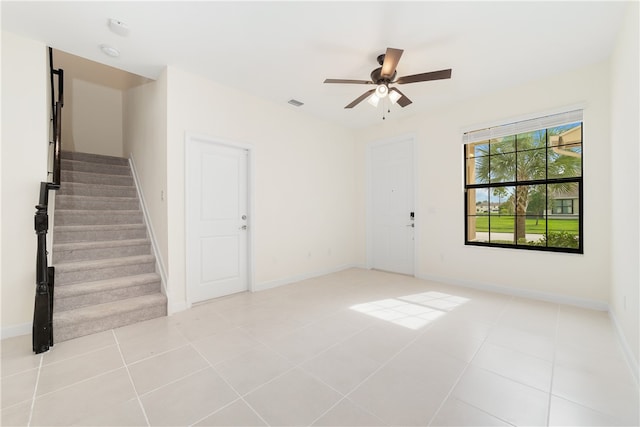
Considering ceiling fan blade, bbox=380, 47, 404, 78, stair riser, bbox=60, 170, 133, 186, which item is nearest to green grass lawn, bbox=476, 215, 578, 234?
ceiling fan blade, bbox=380, 47, 404, 78

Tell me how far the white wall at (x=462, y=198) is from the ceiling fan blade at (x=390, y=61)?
202 centimetres

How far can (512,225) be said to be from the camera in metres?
4.30

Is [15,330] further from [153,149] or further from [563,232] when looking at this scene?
[563,232]

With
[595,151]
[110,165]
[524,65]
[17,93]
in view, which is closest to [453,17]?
[524,65]

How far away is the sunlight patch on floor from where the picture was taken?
2.90 m

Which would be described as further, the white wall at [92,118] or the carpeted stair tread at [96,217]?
the white wall at [92,118]

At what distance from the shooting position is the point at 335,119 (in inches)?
198

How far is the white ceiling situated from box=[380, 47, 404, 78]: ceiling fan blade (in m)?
0.26

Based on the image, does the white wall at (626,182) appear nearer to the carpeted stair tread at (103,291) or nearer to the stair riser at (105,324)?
the stair riser at (105,324)

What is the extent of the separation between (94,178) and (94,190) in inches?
10.9

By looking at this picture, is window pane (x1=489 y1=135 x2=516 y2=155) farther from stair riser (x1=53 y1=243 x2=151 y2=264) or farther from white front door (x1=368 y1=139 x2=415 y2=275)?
stair riser (x1=53 y1=243 x2=151 y2=264)

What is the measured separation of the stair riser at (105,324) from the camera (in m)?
2.46

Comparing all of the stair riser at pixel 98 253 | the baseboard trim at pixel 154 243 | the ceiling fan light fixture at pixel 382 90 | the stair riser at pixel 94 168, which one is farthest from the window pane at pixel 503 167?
the stair riser at pixel 94 168

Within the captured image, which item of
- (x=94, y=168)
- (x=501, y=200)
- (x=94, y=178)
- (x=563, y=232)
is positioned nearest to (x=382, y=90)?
(x=501, y=200)
